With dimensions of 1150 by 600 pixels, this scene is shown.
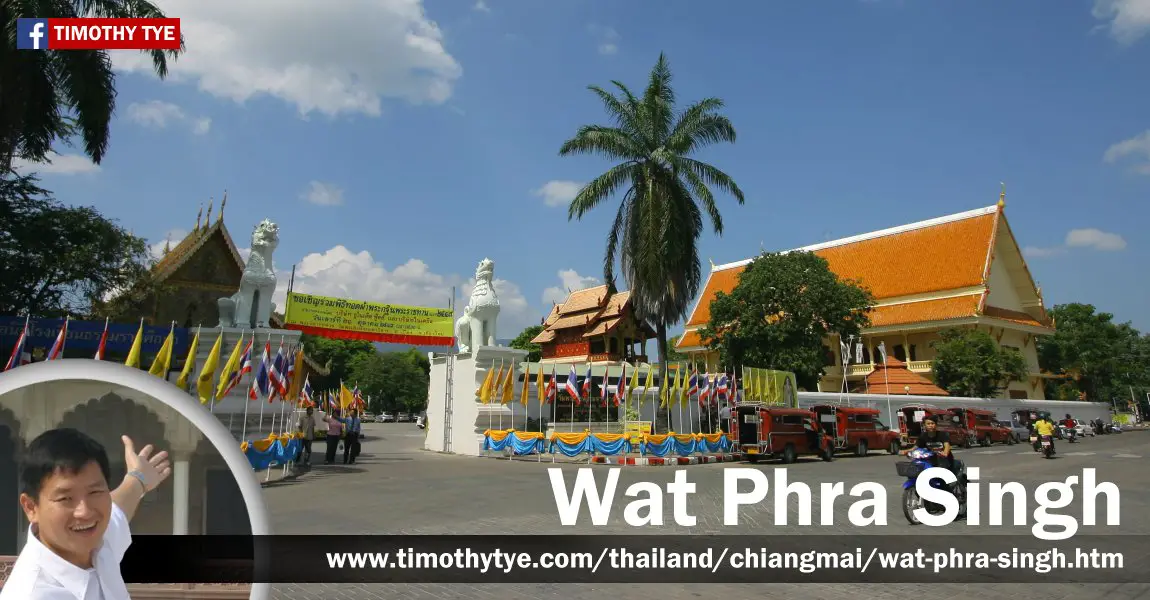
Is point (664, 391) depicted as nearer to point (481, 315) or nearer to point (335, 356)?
point (481, 315)

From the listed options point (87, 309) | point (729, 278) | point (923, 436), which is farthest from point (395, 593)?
point (729, 278)

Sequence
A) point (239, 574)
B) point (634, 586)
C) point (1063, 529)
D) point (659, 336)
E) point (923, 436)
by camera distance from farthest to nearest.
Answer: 1. point (659, 336)
2. point (923, 436)
3. point (1063, 529)
4. point (634, 586)
5. point (239, 574)

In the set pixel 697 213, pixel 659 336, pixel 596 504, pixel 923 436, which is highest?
pixel 697 213

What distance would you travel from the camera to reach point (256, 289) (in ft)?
63.2

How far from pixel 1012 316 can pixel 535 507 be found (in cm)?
4567

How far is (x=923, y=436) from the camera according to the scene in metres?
9.16

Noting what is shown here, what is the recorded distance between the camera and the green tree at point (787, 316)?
30734 millimetres

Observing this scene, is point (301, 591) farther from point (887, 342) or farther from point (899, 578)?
point (887, 342)

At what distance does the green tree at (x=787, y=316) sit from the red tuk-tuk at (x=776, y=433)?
1047 cm

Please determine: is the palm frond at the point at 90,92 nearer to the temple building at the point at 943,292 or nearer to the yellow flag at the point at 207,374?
the yellow flag at the point at 207,374

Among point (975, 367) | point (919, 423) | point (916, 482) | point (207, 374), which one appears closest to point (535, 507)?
point (916, 482)

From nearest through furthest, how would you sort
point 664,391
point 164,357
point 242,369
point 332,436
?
point 164,357 < point 242,369 < point 332,436 < point 664,391

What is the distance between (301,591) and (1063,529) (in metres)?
9.05

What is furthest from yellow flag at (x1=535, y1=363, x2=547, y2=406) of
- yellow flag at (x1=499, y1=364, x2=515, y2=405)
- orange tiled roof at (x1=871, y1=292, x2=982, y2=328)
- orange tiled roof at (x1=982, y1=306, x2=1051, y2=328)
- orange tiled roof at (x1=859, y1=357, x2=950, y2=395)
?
orange tiled roof at (x1=982, y1=306, x2=1051, y2=328)
